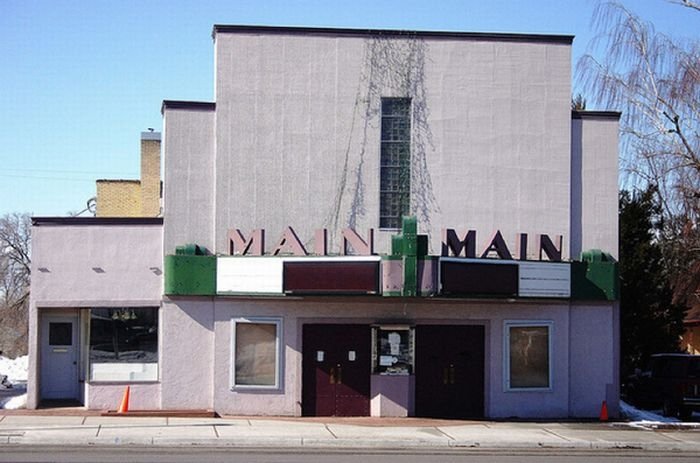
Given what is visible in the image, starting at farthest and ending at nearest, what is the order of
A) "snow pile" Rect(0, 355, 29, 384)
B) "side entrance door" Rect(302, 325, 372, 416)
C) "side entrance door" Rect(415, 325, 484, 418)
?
"snow pile" Rect(0, 355, 29, 384) → "side entrance door" Rect(415, 325, 484, 418) → "side entrance door" Rect(302, 325, 372, 416)

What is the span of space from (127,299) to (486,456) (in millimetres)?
10626

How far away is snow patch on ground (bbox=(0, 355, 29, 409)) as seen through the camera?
86.5 feet

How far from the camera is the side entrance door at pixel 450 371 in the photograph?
26.3 m

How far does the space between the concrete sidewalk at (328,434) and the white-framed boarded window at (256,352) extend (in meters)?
1.15

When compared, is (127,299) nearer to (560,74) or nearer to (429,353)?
(429,353)

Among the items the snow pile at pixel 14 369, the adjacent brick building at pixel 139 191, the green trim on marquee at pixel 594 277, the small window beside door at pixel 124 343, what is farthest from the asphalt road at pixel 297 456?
the snow pile at pixel 14 369

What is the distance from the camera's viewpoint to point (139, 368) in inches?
1014

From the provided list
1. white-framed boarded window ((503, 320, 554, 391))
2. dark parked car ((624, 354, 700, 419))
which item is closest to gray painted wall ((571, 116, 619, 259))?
white-framed boarded window ((503, 320, 554, 391))

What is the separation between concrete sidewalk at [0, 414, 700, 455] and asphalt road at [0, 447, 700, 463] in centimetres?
79

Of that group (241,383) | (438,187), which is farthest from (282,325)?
(438,187)

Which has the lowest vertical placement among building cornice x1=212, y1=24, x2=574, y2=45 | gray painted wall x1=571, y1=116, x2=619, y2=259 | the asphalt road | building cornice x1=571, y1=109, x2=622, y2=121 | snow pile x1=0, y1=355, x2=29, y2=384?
snow pile x1=0, y1=355, x2=29, y2=384

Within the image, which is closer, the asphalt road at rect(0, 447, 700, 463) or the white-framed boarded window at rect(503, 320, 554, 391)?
the asphalt road at rect(0, 447, 700, 463)

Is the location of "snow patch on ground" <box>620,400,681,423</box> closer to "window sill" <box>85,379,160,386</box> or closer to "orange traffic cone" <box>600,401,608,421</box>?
"orange traffic cone" <box>600,401,608,421</box>

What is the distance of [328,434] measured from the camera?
2241 cm
